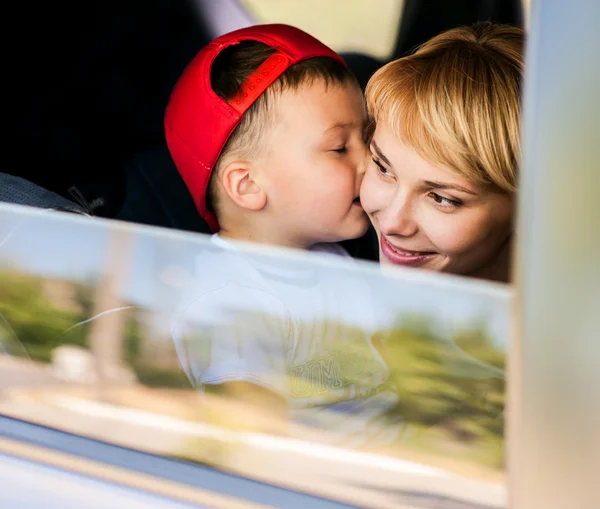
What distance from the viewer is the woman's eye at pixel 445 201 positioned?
133cm

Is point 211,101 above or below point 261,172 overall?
above

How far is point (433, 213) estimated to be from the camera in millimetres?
1337

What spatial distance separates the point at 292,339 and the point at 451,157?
1.62 ft

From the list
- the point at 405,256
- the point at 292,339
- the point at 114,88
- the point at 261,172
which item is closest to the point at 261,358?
the point at 292,339

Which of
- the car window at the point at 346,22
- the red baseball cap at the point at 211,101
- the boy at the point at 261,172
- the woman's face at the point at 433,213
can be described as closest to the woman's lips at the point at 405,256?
the woman's face at the point at 433,213

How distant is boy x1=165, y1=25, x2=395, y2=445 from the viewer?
0.99 m

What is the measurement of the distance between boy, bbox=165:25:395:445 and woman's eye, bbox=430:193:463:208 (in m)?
0.18

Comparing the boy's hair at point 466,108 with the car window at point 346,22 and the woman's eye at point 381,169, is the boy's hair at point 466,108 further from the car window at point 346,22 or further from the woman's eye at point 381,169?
the car window at point 346,22

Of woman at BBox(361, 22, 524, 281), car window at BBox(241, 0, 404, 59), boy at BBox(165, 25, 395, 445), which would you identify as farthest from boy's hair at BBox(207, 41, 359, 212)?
car window at BBox(241, 0, 404, 59)

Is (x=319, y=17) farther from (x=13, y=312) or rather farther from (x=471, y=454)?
(x=471, y=454)

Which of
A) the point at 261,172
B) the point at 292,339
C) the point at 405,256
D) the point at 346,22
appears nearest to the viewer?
the point at 292,339

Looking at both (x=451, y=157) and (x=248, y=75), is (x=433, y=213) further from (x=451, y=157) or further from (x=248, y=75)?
(x=248, y=75)

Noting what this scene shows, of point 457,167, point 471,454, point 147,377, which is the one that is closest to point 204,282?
point 147,377

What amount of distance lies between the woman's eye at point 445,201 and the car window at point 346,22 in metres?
0.76
